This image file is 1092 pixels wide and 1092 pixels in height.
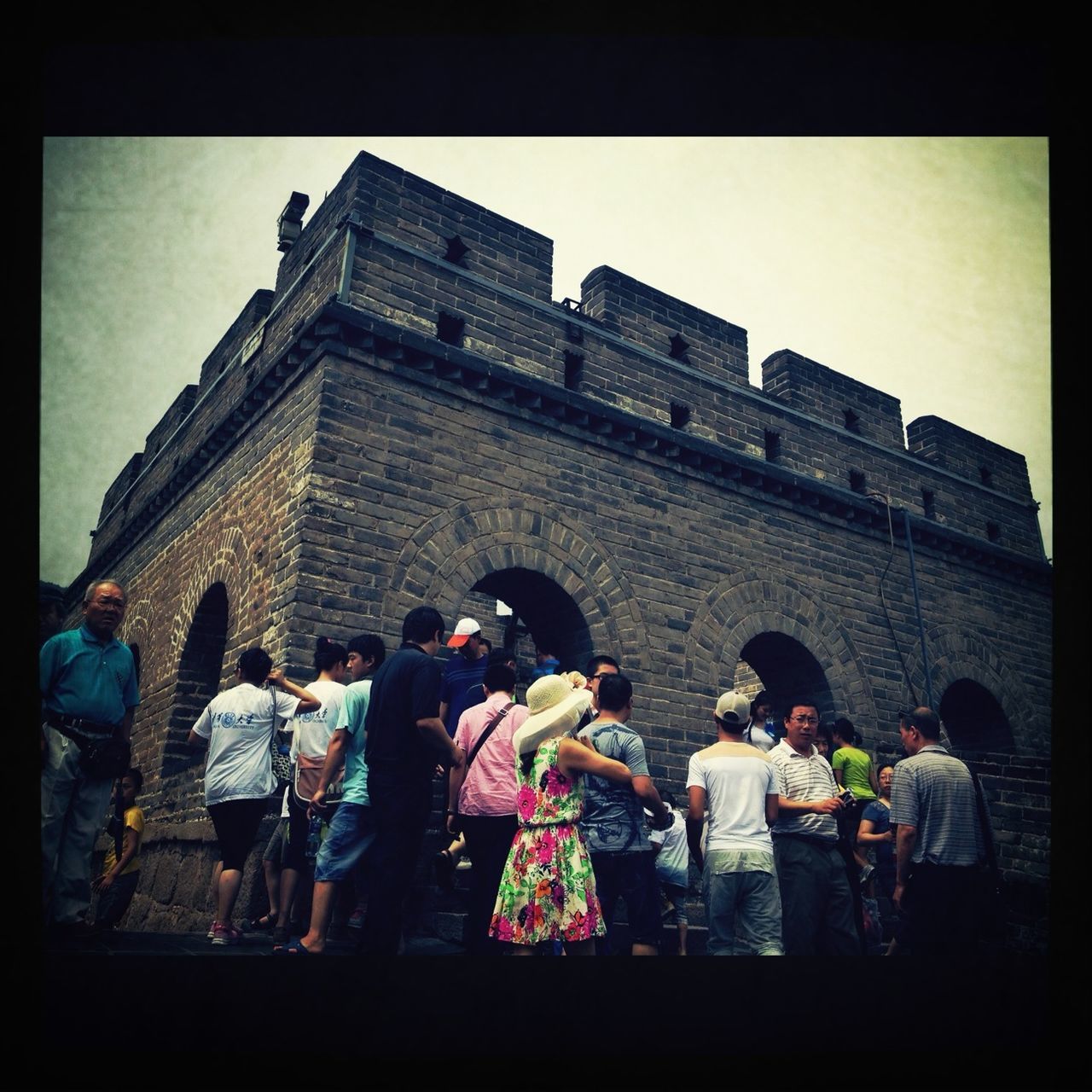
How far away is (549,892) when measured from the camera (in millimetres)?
3943

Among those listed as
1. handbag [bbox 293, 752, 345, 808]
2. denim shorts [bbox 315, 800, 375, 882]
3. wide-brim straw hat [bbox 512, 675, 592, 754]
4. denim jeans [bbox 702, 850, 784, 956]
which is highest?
wide-brim straw hat [bbox 512, 675, 592, 754]

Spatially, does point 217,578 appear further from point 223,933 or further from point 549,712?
point 549,712

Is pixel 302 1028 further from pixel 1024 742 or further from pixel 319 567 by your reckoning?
pixel 1024 742

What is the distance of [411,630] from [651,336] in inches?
232

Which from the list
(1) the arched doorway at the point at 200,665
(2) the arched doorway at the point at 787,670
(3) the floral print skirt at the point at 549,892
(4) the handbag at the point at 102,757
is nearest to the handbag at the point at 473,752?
(3) the floral print skirt at the point at 549,892

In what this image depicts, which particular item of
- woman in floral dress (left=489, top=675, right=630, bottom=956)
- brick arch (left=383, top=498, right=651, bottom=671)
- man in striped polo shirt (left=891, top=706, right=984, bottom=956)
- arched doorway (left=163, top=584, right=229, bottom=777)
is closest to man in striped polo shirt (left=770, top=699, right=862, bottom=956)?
man in striped polo shirt (left=891, top=706, right=984, bottom=956)

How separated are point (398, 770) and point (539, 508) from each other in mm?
4156

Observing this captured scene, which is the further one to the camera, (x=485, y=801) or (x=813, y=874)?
(x=813, y=874)

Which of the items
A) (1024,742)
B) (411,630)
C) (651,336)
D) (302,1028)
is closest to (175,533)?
(651,336)

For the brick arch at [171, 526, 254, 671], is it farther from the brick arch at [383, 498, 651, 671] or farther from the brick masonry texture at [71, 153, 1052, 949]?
the brick arch at [383, 498, 651, 671]

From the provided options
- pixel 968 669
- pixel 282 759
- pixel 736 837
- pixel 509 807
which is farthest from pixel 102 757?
pixel 968 669

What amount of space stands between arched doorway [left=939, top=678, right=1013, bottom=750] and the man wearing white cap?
23.4 ft

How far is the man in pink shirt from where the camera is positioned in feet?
14.5
